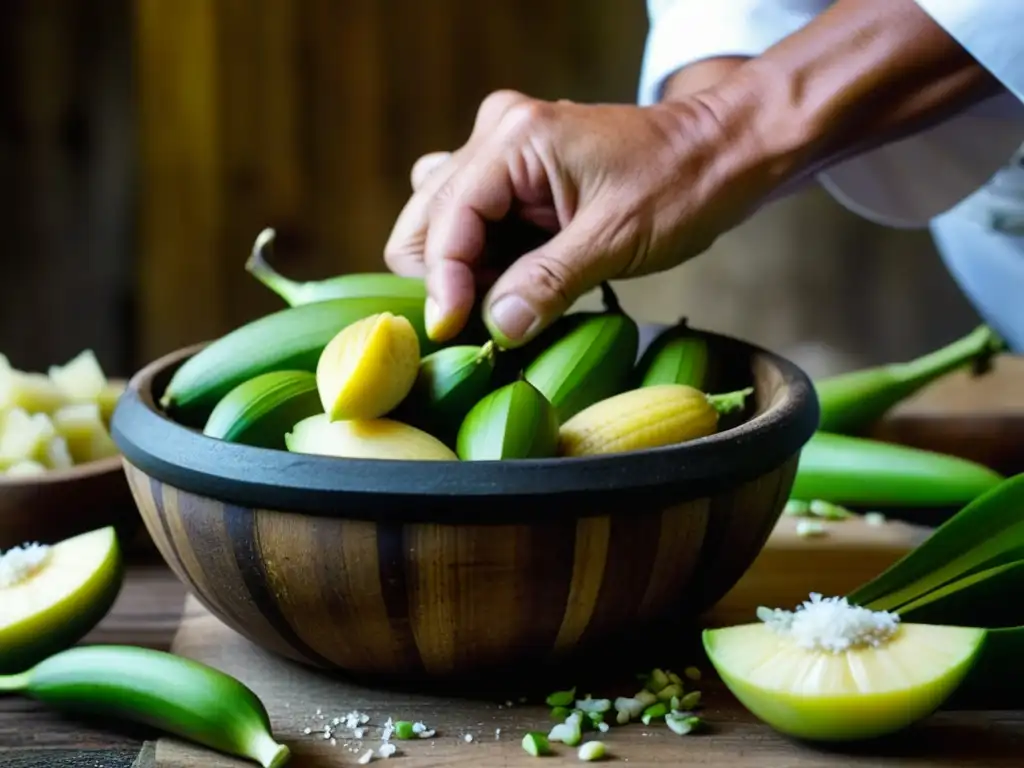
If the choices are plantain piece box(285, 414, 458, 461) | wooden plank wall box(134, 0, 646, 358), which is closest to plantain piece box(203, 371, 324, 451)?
plantain piece box(285, 414, 458, 461)

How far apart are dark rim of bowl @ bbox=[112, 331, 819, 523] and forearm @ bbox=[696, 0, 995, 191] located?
270mm

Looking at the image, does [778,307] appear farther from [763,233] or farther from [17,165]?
[17,165]

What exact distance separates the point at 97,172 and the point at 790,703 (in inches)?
77.2

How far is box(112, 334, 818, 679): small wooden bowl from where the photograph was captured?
51 cm

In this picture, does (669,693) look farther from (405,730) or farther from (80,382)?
(80,382)

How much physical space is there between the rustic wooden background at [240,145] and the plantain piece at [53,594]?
1.60 meters

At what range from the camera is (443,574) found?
525mm

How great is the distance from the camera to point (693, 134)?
0.73 m

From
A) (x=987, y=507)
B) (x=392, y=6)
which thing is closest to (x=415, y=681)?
(x=987, y=507)

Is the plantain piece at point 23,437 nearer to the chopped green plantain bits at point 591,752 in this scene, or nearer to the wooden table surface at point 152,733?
the wooden table surface at point 152,733

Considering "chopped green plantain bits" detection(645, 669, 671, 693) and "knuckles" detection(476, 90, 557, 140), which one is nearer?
"chopped green plantain bits" detection(645, 669, 671, 693)

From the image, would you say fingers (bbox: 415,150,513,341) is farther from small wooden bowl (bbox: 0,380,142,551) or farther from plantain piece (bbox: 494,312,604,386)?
small wooden bowl (bbox: 0,380,142,551)

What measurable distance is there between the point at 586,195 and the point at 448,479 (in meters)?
0.26

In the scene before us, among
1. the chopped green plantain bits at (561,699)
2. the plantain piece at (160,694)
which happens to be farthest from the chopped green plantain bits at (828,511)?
the plantain piece at (160,694)
